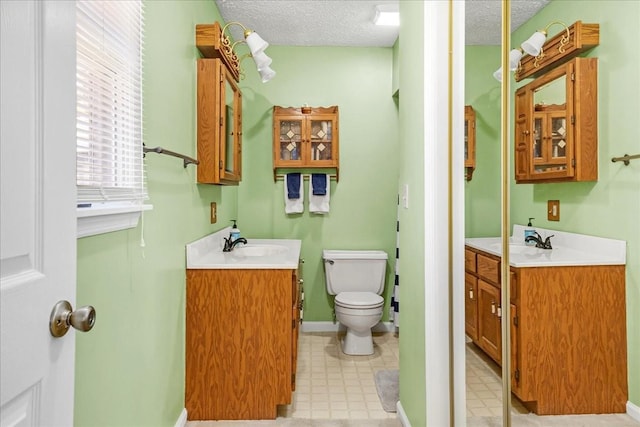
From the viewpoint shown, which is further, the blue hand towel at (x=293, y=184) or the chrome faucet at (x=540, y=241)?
the blue hand towel at (x=293, y=184)

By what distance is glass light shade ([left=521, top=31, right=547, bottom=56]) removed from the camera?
3.16 ft

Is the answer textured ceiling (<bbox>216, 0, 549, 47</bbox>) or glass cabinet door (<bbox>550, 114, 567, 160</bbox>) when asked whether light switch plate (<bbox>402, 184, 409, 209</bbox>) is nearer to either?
glass cabinet door (<bbox>550, 114, 567, 160</bbox>)

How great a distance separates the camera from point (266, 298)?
2.08 meters

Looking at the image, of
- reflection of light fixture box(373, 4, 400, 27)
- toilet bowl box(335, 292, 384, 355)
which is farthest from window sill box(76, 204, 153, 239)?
reflection of light fixture box(373, 4, 400, 27)

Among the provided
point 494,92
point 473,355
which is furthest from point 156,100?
point 473,355

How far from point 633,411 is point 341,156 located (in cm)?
300

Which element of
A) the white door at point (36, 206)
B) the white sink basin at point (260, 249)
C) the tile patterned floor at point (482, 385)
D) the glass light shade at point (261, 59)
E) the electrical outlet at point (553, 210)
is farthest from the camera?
the white sink basin at point (260, 249)

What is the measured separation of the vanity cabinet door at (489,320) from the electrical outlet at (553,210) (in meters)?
0.41

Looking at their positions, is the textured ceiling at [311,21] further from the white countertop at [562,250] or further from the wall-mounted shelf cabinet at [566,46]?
the white countertop at [562,250]

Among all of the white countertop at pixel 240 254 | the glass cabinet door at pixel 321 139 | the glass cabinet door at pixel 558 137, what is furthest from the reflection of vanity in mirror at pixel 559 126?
the glass cabinet door at pixel 321 139

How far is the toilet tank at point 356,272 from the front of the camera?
10.9 ft

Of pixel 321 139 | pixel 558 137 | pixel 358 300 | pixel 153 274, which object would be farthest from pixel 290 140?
pixel 558 137

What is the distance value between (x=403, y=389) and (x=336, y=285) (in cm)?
137

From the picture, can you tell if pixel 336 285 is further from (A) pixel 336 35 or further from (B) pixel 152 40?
(B) pixel 152 40
